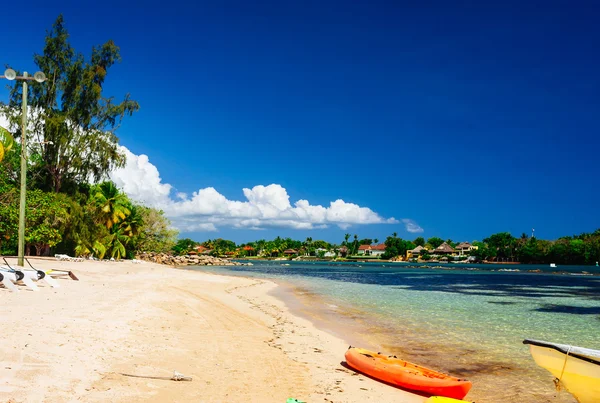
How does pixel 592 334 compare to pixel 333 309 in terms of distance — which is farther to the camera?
pixel 333 309

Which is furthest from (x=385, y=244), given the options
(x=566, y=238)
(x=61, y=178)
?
(x=61, y=178)

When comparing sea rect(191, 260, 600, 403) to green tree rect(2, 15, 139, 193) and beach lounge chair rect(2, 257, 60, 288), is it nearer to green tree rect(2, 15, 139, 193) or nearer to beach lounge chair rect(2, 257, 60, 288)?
beach lounge chair rect(2, 257, 60, 288)

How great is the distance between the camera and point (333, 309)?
19.2m

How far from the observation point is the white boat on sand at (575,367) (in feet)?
20.1

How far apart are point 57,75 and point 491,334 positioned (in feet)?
118

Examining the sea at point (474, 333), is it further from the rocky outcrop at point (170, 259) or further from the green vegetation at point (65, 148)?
the rocky outcrop at point (170, 259)

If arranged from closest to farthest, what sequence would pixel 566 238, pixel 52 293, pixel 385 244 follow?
pixel 52 293 → pixel 566 238 → pixel 385 244

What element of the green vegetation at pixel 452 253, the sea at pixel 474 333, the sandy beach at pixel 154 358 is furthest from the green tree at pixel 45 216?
the green vegetation at pixel 452 253

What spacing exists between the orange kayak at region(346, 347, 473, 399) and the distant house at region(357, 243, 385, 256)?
611 feet

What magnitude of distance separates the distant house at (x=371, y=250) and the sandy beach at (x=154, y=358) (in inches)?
7240

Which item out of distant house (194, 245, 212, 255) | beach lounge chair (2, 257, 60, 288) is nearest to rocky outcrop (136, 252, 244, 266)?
beach lounge chair (2, 257, 60, 288)

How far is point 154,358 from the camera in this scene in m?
7.27

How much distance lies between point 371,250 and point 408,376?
191 metres

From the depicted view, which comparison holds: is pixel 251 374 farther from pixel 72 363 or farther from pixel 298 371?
pixel 72 363
